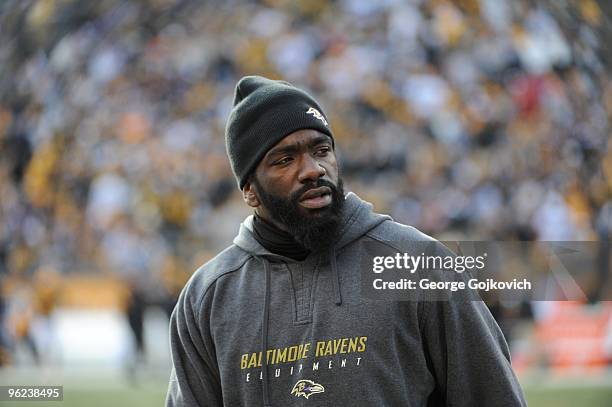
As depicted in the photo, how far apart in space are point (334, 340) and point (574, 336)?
7.90 m

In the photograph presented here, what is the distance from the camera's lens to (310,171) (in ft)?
6.47

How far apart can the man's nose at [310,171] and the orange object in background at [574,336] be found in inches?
299

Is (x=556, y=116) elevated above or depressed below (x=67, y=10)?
below

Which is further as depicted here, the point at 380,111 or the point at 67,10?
the point at 380,111

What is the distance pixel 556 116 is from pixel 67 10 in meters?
5.60

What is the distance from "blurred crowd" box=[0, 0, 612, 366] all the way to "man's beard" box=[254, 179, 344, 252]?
677 centimetres

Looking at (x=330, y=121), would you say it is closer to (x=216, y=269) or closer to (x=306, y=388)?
(x=216, y=269)

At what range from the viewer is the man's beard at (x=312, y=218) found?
199 cm

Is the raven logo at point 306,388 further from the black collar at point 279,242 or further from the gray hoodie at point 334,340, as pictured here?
the black collar at point 279,242

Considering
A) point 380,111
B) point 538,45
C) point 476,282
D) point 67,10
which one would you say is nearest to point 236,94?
point 476,282

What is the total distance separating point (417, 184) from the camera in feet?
34.6

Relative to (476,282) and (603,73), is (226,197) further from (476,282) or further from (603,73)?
(476,282)

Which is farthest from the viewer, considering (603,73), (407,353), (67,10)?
(603,73)

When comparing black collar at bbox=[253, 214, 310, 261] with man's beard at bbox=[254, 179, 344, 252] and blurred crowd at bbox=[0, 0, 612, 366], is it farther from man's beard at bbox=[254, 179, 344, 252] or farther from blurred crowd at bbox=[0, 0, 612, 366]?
blurred crowd at bbox=[0, 0, 612, 366]
